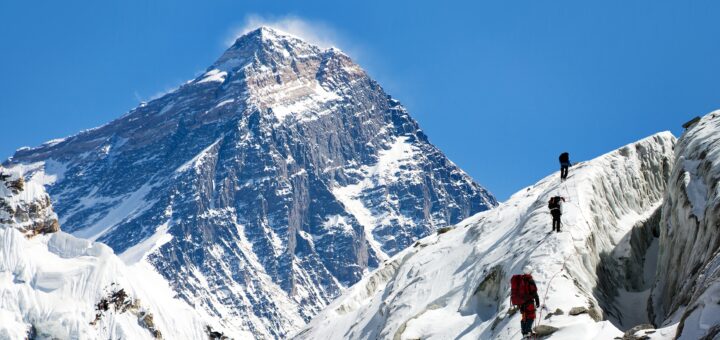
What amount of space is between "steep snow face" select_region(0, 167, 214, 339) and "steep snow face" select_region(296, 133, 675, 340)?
82.2 meters

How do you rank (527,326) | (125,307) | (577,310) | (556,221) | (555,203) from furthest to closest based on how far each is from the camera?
(125,307), (556,221), (555,203), (577,310), (527,326)

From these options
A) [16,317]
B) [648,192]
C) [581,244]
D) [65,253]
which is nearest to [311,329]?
[648,192]

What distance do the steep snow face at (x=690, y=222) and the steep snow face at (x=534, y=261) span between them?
9.65ft

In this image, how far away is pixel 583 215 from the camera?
54.7 metres

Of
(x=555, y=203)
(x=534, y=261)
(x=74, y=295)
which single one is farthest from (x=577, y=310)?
(x=74, y=295)

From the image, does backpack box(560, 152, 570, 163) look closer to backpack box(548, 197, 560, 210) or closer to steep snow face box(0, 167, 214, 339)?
backpack box(548, 197, 560, 210)

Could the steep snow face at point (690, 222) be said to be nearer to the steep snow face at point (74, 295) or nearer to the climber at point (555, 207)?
the climber at point (555, 207)

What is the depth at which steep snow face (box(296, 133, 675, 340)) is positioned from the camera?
45.2 meters

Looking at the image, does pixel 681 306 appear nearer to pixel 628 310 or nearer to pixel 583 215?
pixel 628 310

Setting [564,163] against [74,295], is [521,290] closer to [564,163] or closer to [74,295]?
[564,163]

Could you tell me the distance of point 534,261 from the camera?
49.1m

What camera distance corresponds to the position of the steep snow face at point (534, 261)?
45.2 metres

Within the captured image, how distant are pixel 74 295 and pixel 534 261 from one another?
118 meters

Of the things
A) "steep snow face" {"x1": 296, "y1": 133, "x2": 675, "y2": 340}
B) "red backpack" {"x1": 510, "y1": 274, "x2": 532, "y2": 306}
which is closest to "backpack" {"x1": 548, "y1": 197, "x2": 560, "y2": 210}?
"steep snow face" {"x1": 296, "y1": 133, "x2": 675, "y2": 340}
